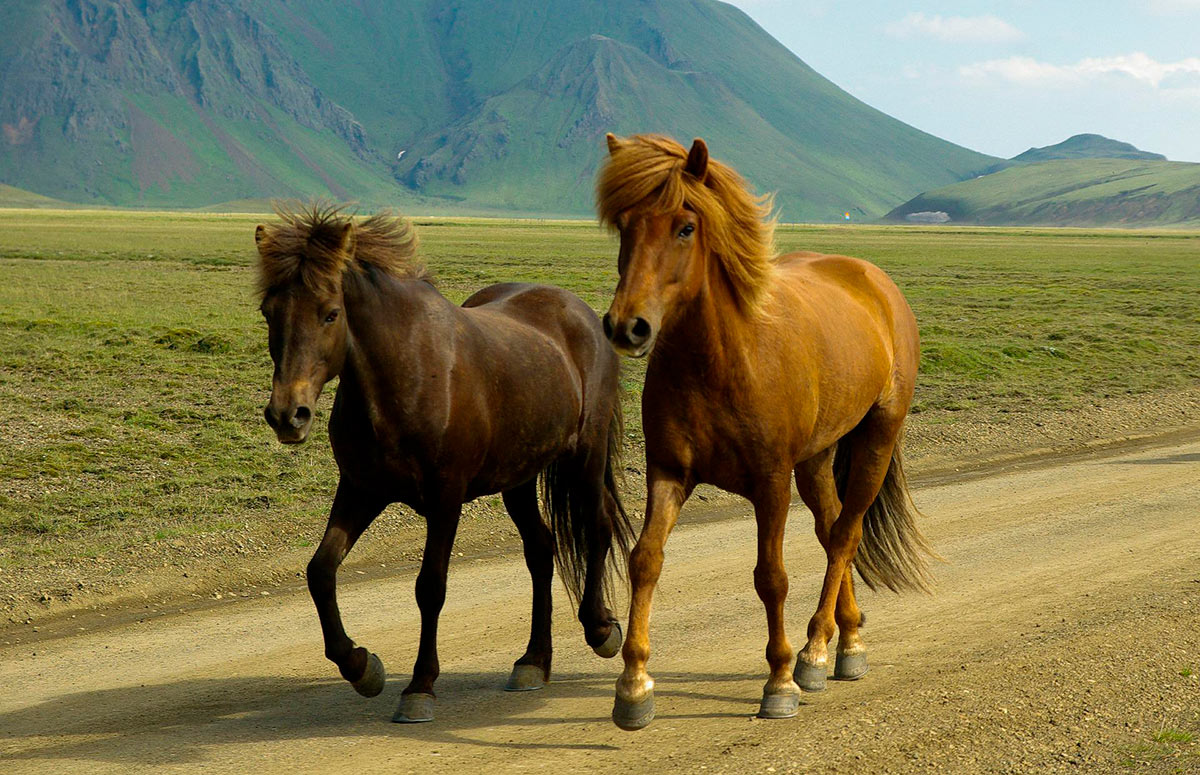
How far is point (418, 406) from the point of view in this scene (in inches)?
240

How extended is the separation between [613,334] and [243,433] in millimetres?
10826

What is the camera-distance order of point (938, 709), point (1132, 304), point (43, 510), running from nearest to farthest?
point (938, 709) → point (43, 510) → point (1132, 304)

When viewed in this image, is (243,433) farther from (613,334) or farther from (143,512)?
(613,334)

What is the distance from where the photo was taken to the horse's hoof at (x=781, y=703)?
604 centimetres

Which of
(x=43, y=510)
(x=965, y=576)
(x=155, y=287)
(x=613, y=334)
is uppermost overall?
(x=613, y=334)

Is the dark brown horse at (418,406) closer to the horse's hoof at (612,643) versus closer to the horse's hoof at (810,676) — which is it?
the horse's hoof at (612,643)

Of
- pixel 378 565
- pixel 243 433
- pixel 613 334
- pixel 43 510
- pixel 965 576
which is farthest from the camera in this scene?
pixel 243 433

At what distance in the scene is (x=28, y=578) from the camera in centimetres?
891

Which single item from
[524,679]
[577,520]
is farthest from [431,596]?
[577,520]

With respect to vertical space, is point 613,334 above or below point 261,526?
above

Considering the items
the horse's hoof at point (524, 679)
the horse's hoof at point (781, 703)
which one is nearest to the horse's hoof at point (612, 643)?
the horse's hoof at point (524, 679)

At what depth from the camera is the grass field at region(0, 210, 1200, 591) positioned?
1118 cm

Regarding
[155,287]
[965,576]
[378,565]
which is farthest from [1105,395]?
[155,287]

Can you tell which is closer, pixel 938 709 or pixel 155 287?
pixel 938 709
